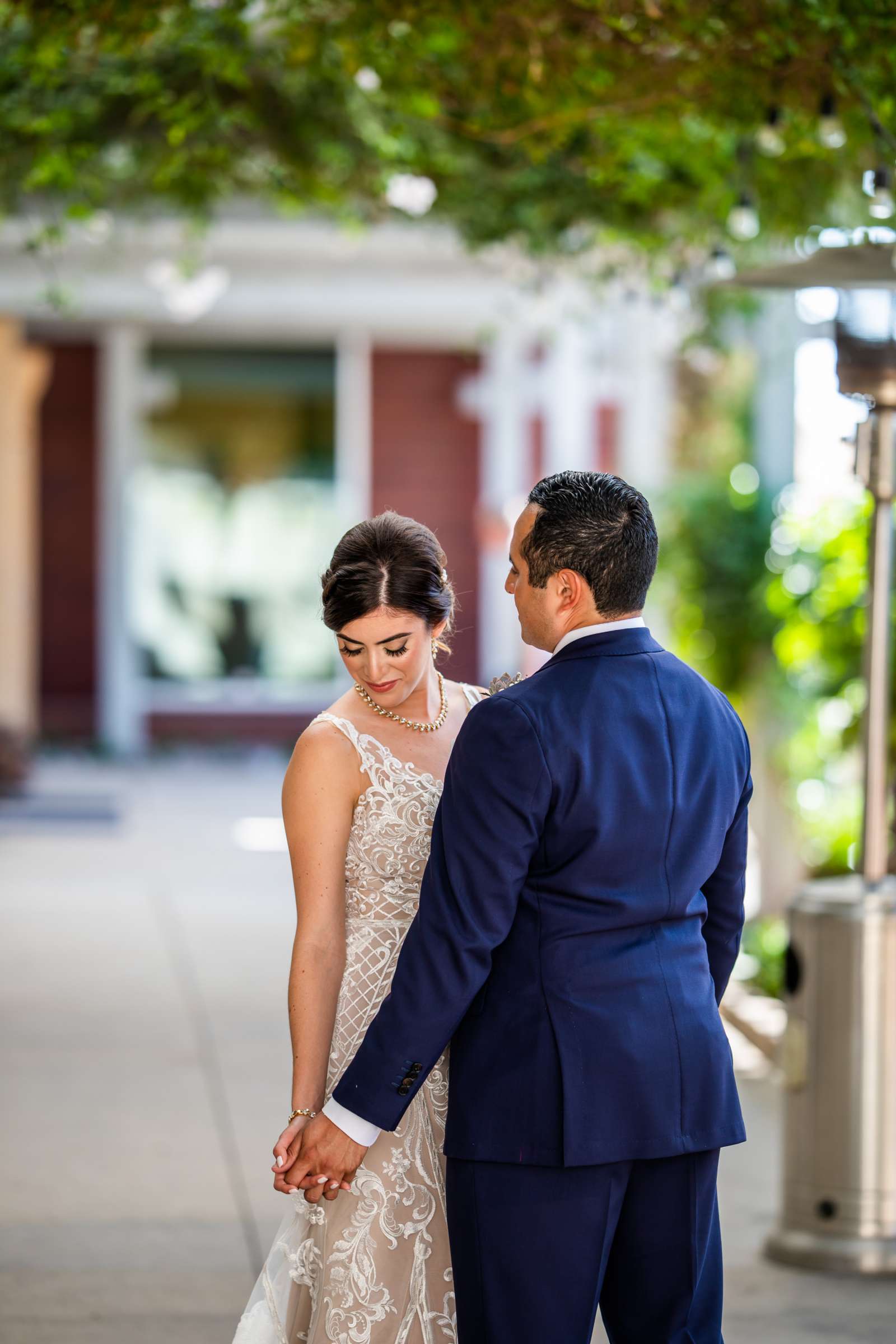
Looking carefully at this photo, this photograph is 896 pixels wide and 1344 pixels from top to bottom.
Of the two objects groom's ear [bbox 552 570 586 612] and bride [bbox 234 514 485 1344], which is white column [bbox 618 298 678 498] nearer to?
bride [bbox 234 514 485 1344]

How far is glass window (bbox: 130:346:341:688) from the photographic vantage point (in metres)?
19.2

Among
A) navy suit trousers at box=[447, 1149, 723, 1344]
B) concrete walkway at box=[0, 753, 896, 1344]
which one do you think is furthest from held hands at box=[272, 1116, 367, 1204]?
concrete walkway at box=[0, 753, 896, 1344]

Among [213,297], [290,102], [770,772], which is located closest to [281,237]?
[213,297]

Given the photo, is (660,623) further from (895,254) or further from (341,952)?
(341,952)

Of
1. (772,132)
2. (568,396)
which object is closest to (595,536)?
(772,132)

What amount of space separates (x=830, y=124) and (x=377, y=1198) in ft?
9.29

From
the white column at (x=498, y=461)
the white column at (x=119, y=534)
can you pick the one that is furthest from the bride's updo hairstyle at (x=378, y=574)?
the white column at (x=119, y=534)

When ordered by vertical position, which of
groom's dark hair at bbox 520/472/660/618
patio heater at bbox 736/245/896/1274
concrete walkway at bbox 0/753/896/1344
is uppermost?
groom's dark hair at bbox 520/472/660/618

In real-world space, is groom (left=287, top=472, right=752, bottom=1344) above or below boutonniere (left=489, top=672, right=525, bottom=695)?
below

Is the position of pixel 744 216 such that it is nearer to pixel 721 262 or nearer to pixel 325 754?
pixel 721 262

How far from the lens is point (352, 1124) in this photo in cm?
233

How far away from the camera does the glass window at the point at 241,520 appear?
63.0 feet

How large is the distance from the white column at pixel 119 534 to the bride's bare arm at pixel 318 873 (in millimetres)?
15445

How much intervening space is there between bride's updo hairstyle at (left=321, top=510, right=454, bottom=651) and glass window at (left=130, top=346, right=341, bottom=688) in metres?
16.6
